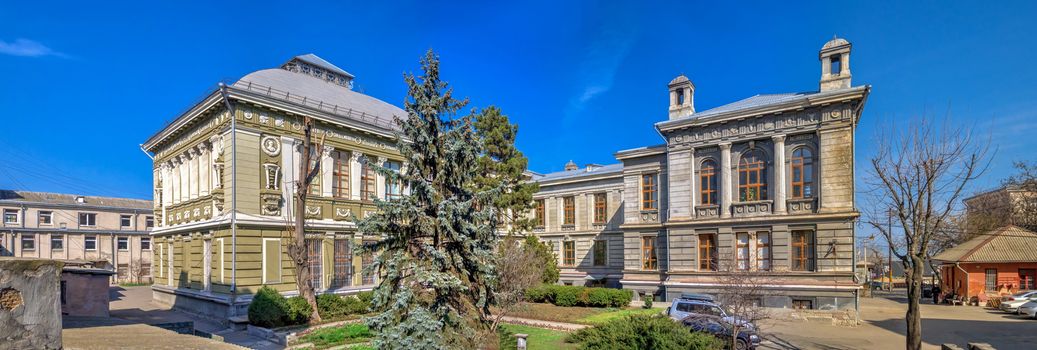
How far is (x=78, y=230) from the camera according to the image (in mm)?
47344

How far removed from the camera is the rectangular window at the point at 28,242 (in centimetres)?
4478

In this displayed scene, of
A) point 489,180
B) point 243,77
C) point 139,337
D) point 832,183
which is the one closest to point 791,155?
point 832,183

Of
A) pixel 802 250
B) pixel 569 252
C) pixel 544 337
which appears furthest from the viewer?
pixel 569 252

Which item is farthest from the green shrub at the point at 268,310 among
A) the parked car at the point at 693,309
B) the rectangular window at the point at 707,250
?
the rectangular window at the point at 707,250

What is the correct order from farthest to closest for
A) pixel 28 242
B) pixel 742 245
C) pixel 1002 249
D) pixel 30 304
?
pixel 28 242
pixel 1002 249
pixel 742 245
pixel 30 304

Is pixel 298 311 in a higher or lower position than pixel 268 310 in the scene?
lower

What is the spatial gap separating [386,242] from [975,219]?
56806mm

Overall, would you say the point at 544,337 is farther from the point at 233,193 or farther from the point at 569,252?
the point at 569,252

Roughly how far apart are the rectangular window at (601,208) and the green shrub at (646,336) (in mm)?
23452

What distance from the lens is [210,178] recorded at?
931 inches

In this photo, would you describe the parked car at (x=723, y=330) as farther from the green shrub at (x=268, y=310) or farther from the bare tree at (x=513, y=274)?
the green shrub at (x=268, y=310)

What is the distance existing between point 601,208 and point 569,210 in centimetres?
307

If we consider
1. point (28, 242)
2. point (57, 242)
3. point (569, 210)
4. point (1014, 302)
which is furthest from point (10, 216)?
point (1014, 302)

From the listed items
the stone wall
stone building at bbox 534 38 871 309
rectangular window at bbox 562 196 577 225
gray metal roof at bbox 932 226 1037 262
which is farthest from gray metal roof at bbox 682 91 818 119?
the stone wall
